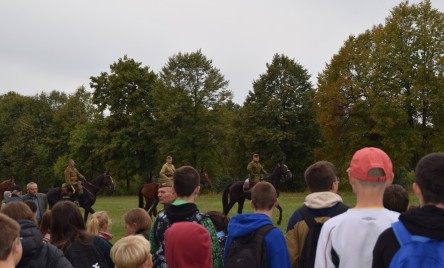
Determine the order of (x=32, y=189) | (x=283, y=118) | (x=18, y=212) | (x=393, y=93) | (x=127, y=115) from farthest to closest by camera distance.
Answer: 1. (x=127, y=115)
2. (x=283, y=118)
3. (x=393, y=93)
4. (x=32, y=189)
5. (x=18, y=212)

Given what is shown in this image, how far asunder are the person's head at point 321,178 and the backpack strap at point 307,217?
0.26m

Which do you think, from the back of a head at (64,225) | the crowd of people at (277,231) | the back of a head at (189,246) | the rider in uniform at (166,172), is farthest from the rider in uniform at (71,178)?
the back of a head at (189,246)

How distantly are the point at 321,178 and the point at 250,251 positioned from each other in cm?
89

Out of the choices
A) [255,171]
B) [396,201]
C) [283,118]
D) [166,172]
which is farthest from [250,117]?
[396,201]

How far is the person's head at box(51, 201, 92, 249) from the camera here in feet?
16.3

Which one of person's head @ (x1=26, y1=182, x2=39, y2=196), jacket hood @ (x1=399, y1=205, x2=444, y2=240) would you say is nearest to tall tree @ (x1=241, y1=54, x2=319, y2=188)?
person's head @ (x1=26, y1=182, x2=39, y2=196)

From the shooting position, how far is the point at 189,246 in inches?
179

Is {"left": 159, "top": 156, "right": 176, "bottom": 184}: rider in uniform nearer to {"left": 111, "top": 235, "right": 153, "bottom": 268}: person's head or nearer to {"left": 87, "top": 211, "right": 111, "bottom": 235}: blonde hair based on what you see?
{"left": 87, "top": 211, "right": 111, "bottom": 235}: blonde hair

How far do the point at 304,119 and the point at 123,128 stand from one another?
17525 millimetres

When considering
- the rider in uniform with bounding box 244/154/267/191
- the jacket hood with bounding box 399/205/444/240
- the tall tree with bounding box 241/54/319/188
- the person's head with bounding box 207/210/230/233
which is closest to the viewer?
the jacket hood with bounding box 399/205/444/240

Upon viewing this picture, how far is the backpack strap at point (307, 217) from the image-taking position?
175 inches

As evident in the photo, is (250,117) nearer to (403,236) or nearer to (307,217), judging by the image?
(307,217)

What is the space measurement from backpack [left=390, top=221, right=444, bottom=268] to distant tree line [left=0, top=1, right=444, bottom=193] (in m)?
34.6

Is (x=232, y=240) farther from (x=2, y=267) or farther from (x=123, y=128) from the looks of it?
(x=123, y=128)
